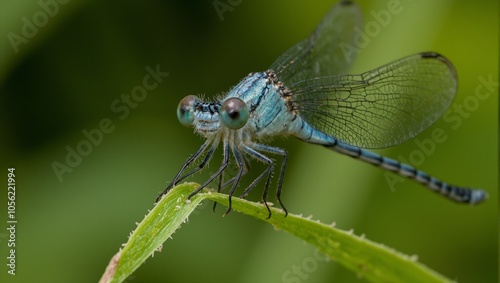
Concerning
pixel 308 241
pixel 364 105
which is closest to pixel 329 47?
pixel 364 105

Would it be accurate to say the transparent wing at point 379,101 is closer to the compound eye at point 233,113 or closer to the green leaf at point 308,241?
the compound eye at point 233,113

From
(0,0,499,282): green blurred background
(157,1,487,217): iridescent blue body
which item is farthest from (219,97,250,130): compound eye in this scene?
(0,0,499,282): green blurred background

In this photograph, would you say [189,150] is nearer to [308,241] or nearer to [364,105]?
[364,105]

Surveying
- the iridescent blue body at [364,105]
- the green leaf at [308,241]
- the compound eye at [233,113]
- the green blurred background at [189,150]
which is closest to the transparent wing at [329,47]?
the iridescent blue body at [364,105]

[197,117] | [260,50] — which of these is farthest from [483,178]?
[197,117]

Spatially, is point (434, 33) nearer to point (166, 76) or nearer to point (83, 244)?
point (166, 76)

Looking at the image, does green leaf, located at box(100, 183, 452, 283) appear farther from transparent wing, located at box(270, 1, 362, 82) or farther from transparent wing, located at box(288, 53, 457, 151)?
transparent wing, located at box(270, 1, 362, 82)
